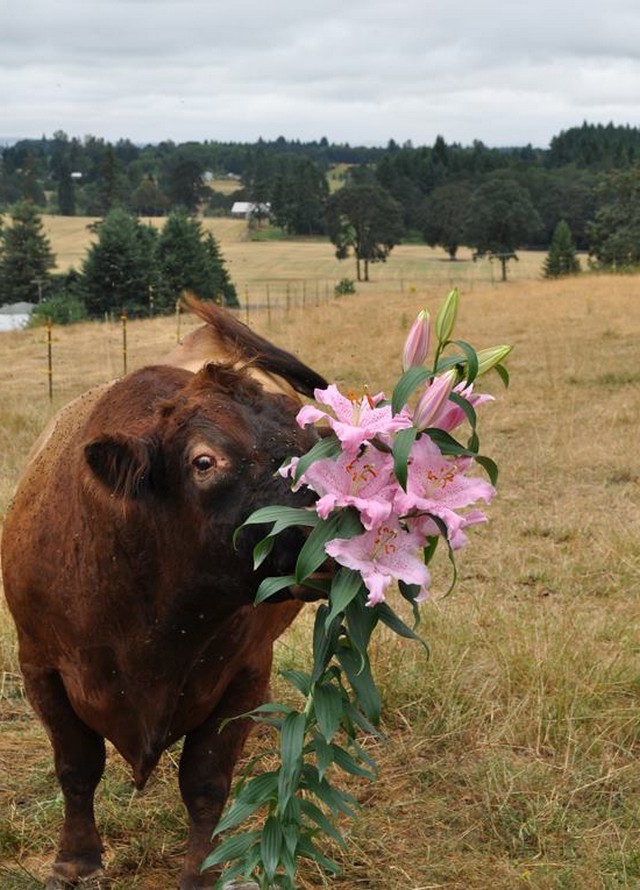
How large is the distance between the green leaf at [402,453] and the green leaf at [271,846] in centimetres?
101

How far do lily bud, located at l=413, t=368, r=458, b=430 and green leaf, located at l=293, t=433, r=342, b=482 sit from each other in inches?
6.9

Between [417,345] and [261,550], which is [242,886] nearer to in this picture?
[261,550]

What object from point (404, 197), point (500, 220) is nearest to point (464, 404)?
point (500, 220)

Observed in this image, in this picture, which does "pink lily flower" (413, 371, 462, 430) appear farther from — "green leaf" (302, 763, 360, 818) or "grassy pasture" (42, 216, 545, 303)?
"grassy pasture" (42, 216, 545, 303)

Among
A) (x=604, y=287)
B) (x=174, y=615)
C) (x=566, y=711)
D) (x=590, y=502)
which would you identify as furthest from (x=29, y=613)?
(x=604, y=287)

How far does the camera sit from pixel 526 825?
3842mm

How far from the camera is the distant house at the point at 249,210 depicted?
93.4m

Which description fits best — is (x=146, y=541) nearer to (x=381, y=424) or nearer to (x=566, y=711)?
(x=381, y=424)

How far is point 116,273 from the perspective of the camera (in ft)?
162

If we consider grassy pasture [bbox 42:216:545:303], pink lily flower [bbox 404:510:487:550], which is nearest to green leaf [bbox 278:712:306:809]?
pink lily flower [bbox 404:510:487:550]

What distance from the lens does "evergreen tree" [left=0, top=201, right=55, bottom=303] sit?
6506 centimetres

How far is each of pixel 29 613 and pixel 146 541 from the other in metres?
0.74

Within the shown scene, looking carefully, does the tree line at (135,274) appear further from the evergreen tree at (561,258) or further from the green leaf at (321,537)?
the green leaf at (321,537)

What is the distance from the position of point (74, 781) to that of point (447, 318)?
6.98 ft
